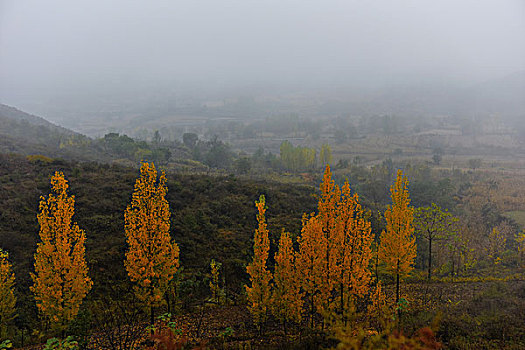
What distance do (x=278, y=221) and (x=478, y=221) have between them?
4428cm

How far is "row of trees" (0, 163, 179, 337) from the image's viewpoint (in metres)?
14.9

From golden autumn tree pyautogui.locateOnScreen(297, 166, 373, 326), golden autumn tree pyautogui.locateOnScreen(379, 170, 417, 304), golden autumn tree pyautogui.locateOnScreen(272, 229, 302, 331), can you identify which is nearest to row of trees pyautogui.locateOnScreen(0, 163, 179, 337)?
golden autumn tree pyautogui.locateOnScreen(272, 229, 302, 331)

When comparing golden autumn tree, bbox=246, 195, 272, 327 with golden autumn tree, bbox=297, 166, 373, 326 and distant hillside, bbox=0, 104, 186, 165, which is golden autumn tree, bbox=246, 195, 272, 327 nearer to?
golden autumn tree, bbox=297, 166, 373, 326

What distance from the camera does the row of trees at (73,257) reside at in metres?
14.9

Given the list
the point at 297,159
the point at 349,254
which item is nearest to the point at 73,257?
the point at 349,254

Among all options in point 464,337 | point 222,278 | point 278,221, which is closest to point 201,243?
point 222,278

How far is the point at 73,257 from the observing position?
1598 cm

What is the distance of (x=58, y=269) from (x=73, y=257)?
0.99 meters

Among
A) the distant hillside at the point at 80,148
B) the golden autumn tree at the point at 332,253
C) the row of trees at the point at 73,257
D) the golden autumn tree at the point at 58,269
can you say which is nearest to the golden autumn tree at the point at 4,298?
the row of trees at the point at 73,257

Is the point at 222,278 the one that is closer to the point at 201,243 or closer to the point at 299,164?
the point at 201,243

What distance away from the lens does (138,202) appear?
1633 centimetres

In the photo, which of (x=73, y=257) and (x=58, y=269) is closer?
(x=58, y=269)

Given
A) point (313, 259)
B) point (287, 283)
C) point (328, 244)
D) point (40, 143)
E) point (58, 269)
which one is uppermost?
point (40, 143)

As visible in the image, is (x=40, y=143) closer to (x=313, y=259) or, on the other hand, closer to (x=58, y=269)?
(x=58, y=269)
